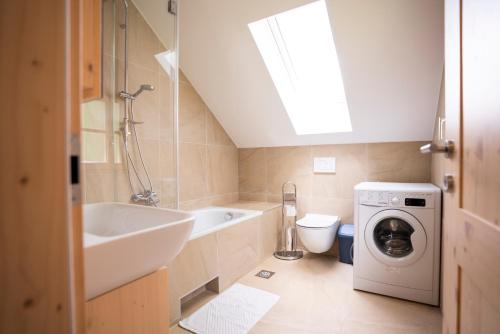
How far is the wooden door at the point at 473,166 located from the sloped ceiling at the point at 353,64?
1009 millimetres

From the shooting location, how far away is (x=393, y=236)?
6.77 feet

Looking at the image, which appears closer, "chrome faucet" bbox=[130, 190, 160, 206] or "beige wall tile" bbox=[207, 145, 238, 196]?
"chrome faucet" bbox=[130, 190, 160, 206]

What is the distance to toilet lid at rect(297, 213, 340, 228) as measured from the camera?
241 cm

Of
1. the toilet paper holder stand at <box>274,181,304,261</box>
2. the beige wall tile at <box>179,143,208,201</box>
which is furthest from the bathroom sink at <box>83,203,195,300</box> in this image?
the toilet paper holder stand at <box>274,181,304,261</box>

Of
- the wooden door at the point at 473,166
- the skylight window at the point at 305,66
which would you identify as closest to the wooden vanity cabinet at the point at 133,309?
the wooden door at the point at 473,166

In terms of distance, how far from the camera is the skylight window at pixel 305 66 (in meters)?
2.15

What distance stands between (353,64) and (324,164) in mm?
1183

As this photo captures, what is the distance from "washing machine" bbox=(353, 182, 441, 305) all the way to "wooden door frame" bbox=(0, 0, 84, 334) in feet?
6.66

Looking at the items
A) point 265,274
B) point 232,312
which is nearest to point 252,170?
point 265,274

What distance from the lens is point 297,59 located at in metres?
2.44

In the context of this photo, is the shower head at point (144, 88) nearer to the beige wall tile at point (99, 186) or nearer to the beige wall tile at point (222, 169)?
the beige wall tile at point (99, 186)

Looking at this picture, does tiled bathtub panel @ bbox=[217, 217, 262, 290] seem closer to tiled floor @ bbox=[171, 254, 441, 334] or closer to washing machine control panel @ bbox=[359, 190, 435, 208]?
tiled floor @ bbox=[171, 254, 441, 334]

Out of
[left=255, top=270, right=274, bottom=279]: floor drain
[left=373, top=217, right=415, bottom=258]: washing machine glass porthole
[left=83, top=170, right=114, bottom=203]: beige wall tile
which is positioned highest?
[left=83, top=170, right=114, bottom=203]: beige wall tile

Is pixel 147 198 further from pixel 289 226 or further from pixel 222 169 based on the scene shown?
pixel 289 226
